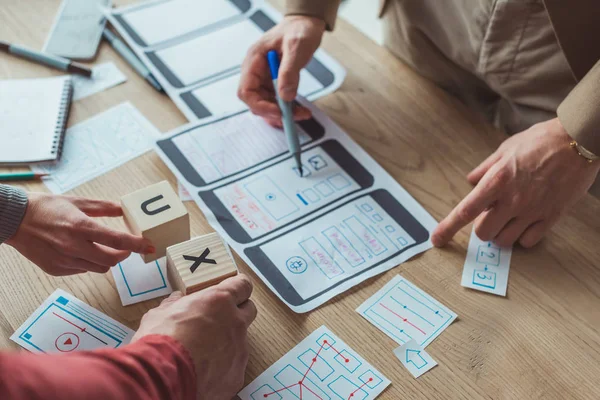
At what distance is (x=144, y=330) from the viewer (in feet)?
2.31

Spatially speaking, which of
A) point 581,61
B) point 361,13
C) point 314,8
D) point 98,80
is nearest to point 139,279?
point 98,80

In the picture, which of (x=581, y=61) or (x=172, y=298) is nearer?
(x=172, y=298)

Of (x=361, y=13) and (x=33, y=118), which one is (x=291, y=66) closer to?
(x=33, y=118)

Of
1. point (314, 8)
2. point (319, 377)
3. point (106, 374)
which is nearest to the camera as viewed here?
point (106, 374)

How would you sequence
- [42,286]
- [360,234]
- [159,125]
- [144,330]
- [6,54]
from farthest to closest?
[6,54]
[159,125]
[360,234]
[42,286]
[144,330]

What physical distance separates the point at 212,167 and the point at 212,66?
28 centimetres

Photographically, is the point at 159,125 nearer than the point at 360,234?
No

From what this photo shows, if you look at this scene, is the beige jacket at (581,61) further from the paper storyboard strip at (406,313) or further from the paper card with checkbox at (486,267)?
the paper storyboard strip at (406,313)

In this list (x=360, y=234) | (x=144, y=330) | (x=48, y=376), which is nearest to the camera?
(x=48, y=376)

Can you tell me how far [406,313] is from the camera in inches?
32.0

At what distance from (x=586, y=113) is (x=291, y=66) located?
470mm

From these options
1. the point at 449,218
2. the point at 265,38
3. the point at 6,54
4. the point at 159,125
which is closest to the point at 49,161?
the point at 159,125

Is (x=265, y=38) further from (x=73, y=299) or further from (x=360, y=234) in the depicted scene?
(x=73, y=299)

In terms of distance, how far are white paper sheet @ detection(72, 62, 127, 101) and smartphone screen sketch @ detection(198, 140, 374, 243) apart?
33cm
